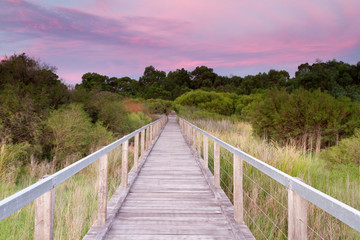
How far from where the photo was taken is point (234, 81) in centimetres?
6850

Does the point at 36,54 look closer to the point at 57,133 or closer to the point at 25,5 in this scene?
the point at 25,5

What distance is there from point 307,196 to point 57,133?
853 centimetres

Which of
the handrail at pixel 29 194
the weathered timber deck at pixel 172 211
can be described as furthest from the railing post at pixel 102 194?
the handrail at pixel 29 194

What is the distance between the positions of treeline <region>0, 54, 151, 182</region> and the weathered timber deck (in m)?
3.61

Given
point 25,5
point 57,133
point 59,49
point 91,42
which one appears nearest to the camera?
point 57,133

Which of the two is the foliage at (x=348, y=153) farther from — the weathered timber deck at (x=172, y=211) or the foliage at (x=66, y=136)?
the foliage at (x=66, y=136)

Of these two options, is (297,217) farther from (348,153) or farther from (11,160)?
(11,160)

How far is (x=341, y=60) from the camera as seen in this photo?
130ft

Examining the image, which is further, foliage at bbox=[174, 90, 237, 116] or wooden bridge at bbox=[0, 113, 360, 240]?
foliage at bbox=[174, 90, 237, 116]

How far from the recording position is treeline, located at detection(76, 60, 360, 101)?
31.0 meters

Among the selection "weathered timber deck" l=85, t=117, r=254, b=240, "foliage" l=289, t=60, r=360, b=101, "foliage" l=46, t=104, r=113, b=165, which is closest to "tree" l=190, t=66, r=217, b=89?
"foliage" l=289, t=60, r=360, b=101

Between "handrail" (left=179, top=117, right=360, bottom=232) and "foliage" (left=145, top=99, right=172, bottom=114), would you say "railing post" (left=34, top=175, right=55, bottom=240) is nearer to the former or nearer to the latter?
"handrail" (left=179, top=117, right=360, bottom=232)

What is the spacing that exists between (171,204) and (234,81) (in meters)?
67.7

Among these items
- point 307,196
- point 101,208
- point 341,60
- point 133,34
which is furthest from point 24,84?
point 341,60
